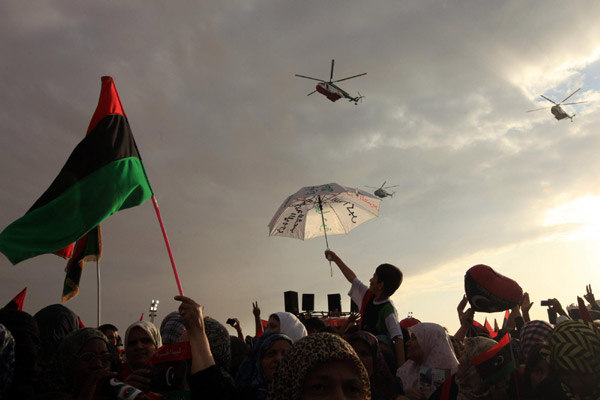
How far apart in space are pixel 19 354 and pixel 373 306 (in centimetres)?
375

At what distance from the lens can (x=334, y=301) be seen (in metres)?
13.4

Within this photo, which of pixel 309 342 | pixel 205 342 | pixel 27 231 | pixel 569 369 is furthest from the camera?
pixel 27 231

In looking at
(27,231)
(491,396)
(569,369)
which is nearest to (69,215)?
(27,231)

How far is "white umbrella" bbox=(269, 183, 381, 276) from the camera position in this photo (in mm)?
9359

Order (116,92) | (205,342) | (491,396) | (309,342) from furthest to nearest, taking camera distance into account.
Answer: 1. (116,92)
2. (491,396)
3. (205,342)
4. (309,342)

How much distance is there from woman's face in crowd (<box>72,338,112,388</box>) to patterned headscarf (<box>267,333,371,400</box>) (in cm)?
172

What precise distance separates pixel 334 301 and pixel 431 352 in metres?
9.34

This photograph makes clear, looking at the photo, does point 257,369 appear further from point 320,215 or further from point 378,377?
point 320,215

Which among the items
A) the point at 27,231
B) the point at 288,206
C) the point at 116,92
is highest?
the point at 116,92

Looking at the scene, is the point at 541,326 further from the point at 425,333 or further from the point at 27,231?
the point at 27,231

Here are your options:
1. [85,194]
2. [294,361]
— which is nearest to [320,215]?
[85,194]

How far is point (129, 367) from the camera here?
3.88 metres

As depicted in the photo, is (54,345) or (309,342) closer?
(309,342)

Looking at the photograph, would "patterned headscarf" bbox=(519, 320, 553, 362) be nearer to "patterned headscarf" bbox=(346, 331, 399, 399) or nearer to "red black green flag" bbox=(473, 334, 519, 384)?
"red black green flag" bbox=(473, 334, 519, 384)
